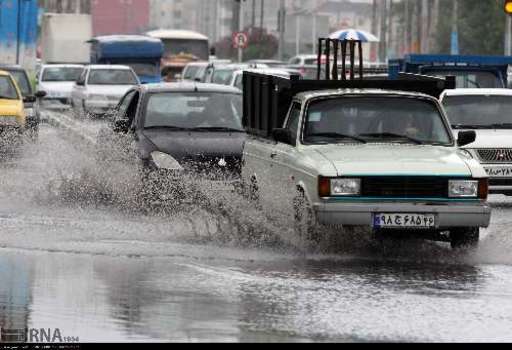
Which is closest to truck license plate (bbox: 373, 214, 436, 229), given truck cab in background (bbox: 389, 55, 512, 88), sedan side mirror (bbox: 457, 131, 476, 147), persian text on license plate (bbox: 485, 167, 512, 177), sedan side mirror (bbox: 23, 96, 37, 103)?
sedan side mirror (bbox: 457, 131, 476, 147)

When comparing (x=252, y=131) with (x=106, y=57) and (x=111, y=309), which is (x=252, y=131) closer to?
(x=111, y=309)

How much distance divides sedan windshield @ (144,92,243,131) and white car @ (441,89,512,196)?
306 cm

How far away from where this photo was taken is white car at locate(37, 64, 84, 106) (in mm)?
56344

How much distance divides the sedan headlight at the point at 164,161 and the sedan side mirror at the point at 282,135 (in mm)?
2873

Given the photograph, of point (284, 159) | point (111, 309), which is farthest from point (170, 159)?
point (111, 309)

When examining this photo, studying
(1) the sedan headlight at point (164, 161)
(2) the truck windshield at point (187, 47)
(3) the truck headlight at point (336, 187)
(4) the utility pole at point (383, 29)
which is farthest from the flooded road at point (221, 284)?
(2) the truck windshield at point (187, 47)

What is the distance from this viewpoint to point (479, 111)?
2267 cm

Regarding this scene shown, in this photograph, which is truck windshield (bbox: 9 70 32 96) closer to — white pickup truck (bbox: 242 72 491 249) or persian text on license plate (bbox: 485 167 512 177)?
persian text on license plate (bbox: 485 167 512 177)

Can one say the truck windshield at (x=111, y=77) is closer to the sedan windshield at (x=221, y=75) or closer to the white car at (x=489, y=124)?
the sedan windshield at (x=221, y=75)

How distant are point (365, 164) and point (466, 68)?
1743 centimetres

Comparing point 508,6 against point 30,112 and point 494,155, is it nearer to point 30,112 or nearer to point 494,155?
point 30,112

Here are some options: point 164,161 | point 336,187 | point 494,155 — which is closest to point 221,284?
point 336,187

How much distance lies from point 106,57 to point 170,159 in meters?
44.1

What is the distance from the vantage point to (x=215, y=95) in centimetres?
2080
